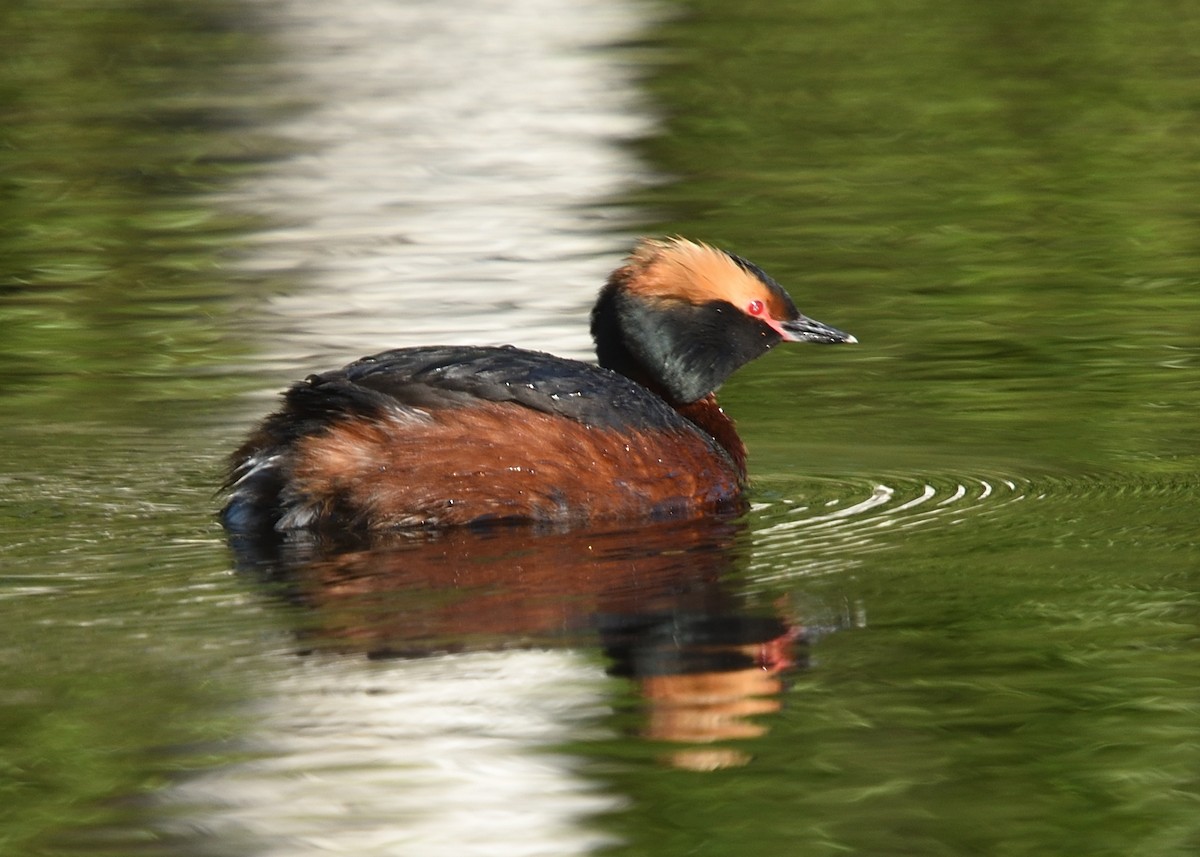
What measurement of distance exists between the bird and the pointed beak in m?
0.93

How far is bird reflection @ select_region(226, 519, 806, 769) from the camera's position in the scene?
584 cm

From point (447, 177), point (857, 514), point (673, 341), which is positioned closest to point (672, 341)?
point (673, 341)

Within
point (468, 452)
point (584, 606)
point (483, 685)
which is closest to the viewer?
point (483, 685)

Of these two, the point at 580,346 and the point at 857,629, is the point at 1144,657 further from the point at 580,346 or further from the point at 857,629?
the point at 580,346

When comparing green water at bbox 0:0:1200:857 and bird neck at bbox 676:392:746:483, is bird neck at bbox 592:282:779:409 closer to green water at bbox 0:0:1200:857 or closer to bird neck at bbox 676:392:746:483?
bird neck at bbox 676:392:746:483

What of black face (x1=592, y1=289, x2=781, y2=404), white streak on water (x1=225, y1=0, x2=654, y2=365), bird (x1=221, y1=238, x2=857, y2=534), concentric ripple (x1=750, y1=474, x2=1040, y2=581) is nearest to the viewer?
concentric ripple (x1=750, y1=474, x2=1040, y2=581)

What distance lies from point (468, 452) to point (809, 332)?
2023 mm

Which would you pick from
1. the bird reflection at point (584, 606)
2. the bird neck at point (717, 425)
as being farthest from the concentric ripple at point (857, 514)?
the bird neck at point (717, 425)

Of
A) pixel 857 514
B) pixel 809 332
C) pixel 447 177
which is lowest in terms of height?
pixel 857 514

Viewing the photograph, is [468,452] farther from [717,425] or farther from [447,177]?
[447,177]

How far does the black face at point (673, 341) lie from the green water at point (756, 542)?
464mm

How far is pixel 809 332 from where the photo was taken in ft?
29.4

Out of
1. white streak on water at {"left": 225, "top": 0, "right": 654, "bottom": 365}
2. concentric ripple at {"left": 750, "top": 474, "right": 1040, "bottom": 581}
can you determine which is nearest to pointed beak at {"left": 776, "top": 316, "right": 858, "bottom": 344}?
concentric ripple at {"left": 750, "top": 474, "right": 1040, "bottom": 581}

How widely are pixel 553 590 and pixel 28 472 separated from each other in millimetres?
2725
